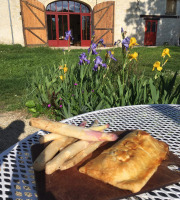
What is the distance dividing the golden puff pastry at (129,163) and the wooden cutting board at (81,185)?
0.06ft

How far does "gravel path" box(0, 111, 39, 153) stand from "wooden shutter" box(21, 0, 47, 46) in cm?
905

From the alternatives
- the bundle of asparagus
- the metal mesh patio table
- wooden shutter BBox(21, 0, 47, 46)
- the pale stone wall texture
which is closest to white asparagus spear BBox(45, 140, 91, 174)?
the bundle of asparagus

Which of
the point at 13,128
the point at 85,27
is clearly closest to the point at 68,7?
the point at 85,27

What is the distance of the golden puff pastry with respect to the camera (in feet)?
2.41

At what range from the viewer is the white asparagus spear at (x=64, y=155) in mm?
774

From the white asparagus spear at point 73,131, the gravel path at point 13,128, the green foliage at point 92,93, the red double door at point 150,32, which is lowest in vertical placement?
the gravel path at point 13,128

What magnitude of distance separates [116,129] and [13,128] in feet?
6.09

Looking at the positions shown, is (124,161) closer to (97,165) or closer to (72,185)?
(97,165)

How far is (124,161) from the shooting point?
80 centimetres

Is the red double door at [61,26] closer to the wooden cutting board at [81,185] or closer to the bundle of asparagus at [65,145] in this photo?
the bundle of asparagus at [65,145]

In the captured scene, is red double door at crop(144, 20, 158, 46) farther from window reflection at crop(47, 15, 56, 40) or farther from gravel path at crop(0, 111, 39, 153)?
gravel path at crop(0, 111, 39, 153)

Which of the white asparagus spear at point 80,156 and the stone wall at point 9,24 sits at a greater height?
the stone wall at point 9,24

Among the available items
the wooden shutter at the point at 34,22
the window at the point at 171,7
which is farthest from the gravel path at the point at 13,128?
the window at the point at 171,7

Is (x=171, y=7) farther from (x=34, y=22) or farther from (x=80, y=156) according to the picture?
(x=80, y=156)
